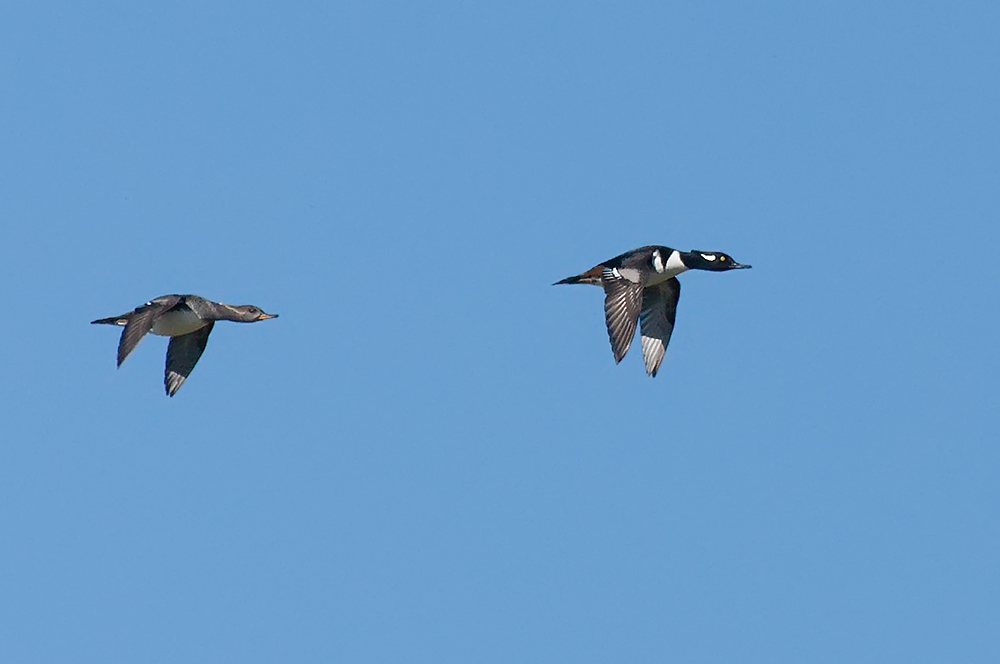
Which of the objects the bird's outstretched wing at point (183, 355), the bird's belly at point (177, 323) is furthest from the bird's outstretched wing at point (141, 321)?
the bird's outstretched wing at point (183, 355)

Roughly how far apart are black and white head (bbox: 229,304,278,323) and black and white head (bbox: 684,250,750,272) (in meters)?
6.23

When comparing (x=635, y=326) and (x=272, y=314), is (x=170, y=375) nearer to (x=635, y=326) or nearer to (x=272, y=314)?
(x=272, y=314)

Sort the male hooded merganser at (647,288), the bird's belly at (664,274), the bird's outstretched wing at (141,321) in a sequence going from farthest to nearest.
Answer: the bird's belly at (664,274), the male hooded merganser at (647,288), the bird's outstretched wing at (141,321)

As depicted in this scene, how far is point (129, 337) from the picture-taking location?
26.3m

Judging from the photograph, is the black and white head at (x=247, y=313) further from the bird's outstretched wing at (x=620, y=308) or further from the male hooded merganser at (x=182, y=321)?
the bird's outstretched wing at (x=620, y=308)

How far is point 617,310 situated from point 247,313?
5.37 m

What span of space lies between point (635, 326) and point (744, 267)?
118 inches

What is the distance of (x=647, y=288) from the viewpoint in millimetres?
29891

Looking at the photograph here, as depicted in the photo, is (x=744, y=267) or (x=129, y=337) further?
(x=744, y=267)

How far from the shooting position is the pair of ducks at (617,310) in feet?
91.8

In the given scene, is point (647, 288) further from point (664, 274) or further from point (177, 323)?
point (177, 323)

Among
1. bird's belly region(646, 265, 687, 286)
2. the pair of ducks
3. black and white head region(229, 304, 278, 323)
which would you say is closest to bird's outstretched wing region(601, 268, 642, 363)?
the pair of ducks

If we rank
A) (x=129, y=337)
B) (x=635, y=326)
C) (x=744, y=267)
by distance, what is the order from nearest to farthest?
1. (x=129, y=337)
2. (x=635, y=326)
3. (x=744, y=267)

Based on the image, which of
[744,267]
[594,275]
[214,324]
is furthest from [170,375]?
[744,267]
